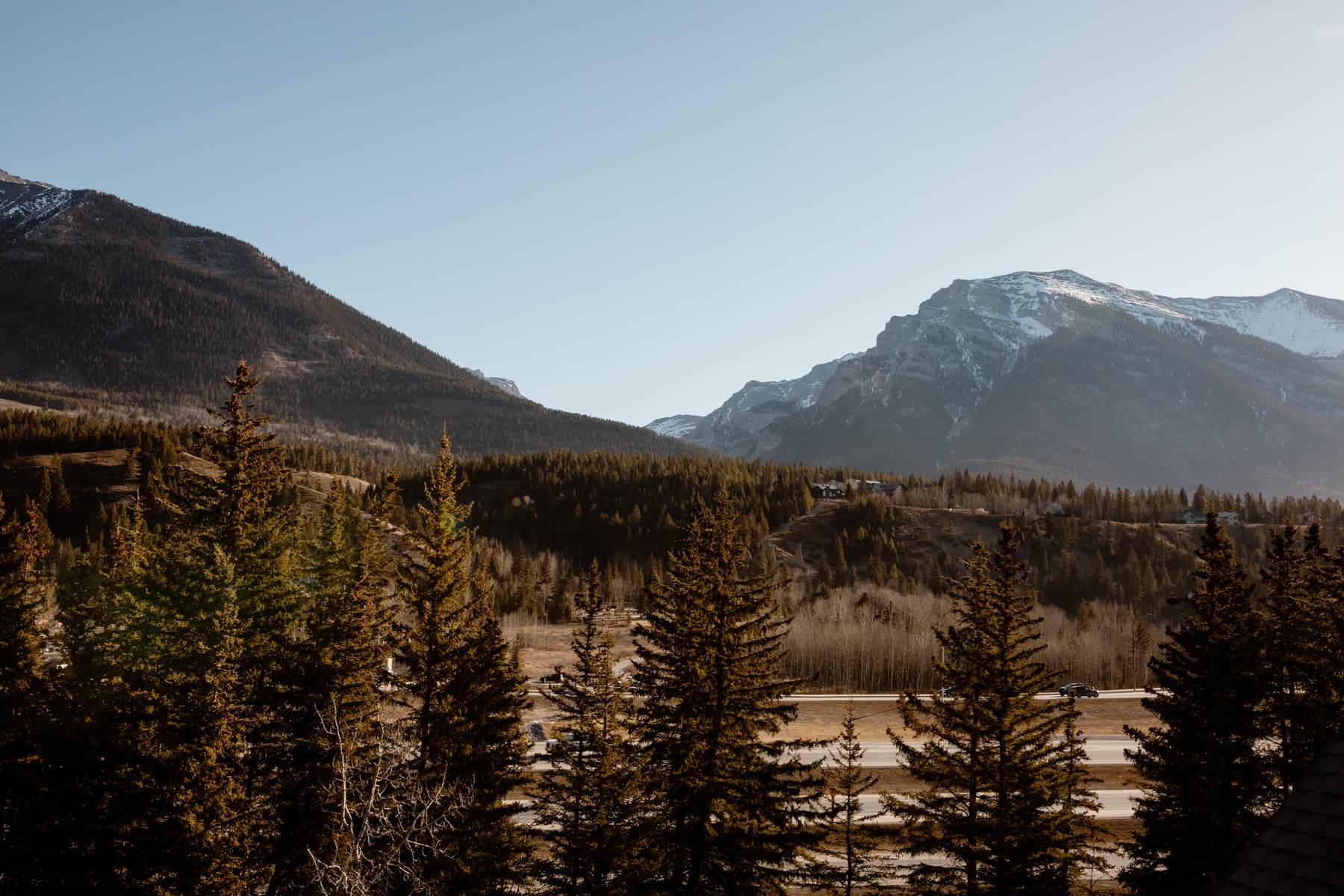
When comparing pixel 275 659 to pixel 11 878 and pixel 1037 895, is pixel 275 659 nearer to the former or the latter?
pixel 11 878

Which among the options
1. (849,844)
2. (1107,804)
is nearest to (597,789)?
(849,844)

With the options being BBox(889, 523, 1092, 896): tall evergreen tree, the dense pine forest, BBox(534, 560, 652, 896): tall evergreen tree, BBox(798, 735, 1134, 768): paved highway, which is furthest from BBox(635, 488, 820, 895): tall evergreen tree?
BBox(798, 735, 1134, 768): paved highway

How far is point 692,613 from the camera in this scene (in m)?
27.6

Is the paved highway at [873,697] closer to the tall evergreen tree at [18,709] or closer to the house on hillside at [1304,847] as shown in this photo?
the tall evergreen tree at [18,709]

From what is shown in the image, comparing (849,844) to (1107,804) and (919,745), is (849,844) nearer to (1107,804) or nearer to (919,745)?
(1107,804)

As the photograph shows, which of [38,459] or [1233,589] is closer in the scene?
[1233,589]

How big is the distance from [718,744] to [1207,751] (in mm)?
16452

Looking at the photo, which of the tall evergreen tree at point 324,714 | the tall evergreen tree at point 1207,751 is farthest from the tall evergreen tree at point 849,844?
the tall evergreen tree at point 324,714

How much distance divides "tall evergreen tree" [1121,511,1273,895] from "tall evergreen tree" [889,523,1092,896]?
262 centimetres

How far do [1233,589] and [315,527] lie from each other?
5769 cm

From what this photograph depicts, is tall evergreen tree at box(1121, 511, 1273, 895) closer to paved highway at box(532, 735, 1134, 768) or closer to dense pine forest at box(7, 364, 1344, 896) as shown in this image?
dense pine forest at box(7, 364, 1344, 896)

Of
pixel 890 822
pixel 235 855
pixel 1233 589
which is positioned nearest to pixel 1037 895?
pixel 1233 589

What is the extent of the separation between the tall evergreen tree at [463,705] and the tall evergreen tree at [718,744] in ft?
17.6

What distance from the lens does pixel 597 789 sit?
2720 centimetres
